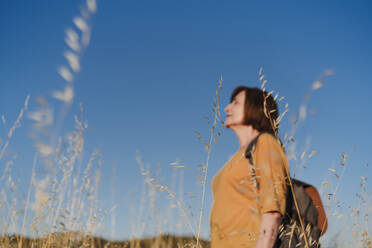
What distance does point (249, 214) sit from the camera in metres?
1.65

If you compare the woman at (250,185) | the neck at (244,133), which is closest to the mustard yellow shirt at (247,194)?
the woman at (250,185)

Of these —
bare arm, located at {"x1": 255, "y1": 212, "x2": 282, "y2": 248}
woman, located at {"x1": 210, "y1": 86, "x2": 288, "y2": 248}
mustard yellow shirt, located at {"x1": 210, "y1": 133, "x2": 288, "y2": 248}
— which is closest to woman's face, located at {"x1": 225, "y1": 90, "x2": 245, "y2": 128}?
woman, located at {"x1": 210, "y1": 86, "x2": 288, "y2": 248}

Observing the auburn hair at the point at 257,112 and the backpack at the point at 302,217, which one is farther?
the auburn hair at the point at 257,112

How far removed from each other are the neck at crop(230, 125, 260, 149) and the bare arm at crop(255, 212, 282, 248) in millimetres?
722

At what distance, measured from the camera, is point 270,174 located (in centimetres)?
148

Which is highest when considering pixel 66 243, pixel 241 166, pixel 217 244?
pixel 241 166

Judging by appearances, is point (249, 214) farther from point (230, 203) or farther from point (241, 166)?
point (241, 166)

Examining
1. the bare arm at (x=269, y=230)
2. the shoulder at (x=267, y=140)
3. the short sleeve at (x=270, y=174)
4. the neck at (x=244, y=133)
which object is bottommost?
the bare arm at (x=269, y=230)

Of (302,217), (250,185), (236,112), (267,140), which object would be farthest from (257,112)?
(302,217)

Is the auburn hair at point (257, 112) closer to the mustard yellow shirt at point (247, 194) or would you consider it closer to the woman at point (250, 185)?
the woman at point (250, 185)

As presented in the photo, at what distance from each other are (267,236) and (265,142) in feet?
1.62

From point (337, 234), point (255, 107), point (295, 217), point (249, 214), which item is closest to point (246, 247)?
point (249, 214)

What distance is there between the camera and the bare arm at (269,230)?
1.39m

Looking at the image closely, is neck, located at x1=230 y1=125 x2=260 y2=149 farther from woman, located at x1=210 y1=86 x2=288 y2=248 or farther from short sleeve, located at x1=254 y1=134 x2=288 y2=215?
short sleeve, located at x1=254 y1=134 x2=288 y2=215
